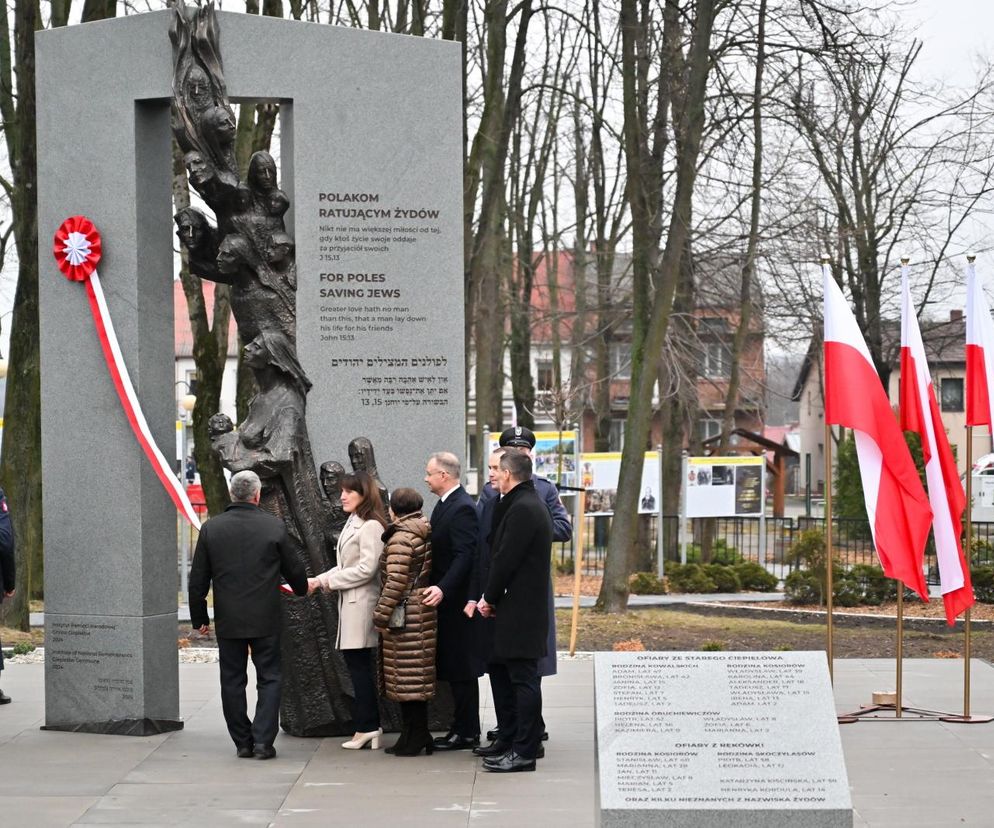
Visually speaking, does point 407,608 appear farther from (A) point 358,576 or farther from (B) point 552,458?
(B) point 552,458

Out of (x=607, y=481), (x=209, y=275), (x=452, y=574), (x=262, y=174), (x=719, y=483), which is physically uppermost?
(x=262, y=174)

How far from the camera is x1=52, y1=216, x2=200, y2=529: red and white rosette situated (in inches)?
413

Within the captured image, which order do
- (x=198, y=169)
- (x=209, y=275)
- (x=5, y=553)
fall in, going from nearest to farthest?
(x=198, y=169) → (x=209, y=275) → (x=5, y=553)

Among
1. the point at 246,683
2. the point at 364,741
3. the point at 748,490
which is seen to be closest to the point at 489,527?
the point at 364,741

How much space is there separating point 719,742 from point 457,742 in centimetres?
402

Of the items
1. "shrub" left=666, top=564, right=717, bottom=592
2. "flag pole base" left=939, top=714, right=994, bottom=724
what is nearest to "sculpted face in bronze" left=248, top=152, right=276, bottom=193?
"flag pole base" left=939, top=714, right=994, bottom=724

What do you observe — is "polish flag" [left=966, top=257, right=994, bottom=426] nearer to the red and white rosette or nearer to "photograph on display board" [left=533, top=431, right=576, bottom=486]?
the red and white rosette

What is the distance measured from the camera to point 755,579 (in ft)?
78.5

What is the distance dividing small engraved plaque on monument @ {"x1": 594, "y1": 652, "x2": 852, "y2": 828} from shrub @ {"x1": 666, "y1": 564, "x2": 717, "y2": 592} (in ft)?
55.8

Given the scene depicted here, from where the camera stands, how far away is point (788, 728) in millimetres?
6234

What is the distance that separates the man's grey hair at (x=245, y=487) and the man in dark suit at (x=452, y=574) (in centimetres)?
108

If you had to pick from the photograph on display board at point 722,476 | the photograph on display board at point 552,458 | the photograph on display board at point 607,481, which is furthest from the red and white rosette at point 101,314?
the photograph on display board at point 722,476

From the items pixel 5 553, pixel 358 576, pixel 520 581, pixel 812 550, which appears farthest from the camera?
pixel 812 550

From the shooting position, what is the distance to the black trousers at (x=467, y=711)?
9883 mm
